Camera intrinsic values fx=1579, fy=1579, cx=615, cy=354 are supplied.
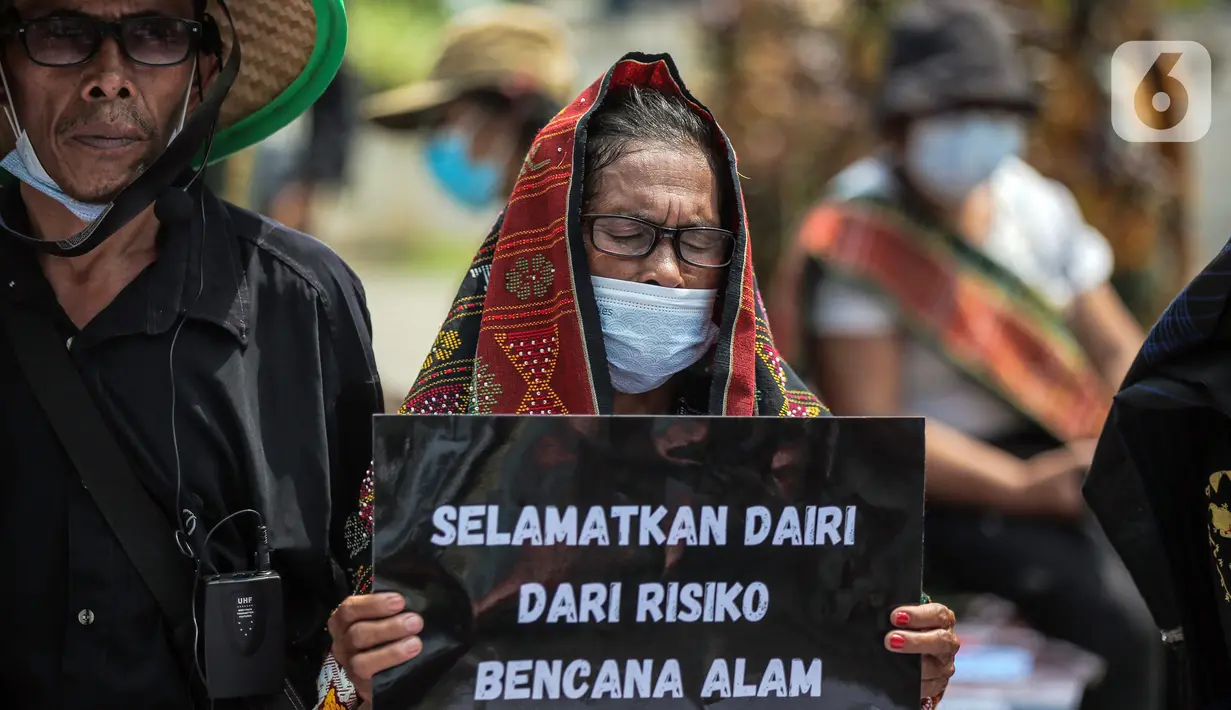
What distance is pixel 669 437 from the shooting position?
2.42 m

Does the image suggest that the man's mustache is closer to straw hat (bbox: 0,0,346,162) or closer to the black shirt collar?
the black shirt collar

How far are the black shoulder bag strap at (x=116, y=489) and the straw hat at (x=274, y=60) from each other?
67 centimetres

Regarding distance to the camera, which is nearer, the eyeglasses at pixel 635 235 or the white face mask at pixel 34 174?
the eyeglasses at pixel 635 235

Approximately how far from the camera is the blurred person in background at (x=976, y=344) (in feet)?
16.8

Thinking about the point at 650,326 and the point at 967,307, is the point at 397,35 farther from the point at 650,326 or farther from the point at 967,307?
the point at 650,326

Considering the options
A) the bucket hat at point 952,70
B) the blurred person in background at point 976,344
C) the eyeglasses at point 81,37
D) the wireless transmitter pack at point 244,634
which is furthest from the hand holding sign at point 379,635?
the bucket hat at point 952,70

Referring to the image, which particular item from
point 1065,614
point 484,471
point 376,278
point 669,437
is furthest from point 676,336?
point 376,278

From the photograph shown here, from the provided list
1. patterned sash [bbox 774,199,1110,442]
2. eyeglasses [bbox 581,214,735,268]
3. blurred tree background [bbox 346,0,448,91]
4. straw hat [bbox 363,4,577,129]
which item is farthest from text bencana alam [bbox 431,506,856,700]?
blurred tree background [bbox 346,0,448,91]

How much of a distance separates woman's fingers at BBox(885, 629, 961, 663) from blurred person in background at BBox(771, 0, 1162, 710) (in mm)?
2590

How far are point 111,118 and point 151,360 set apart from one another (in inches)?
18.0

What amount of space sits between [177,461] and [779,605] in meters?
1.10

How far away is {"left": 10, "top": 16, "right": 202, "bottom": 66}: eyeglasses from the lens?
2867mm

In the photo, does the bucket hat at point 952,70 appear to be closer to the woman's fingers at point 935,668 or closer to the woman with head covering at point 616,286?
the woman with head covering at point 616,286

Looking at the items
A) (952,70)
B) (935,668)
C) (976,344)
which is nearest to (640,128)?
(935,668)
